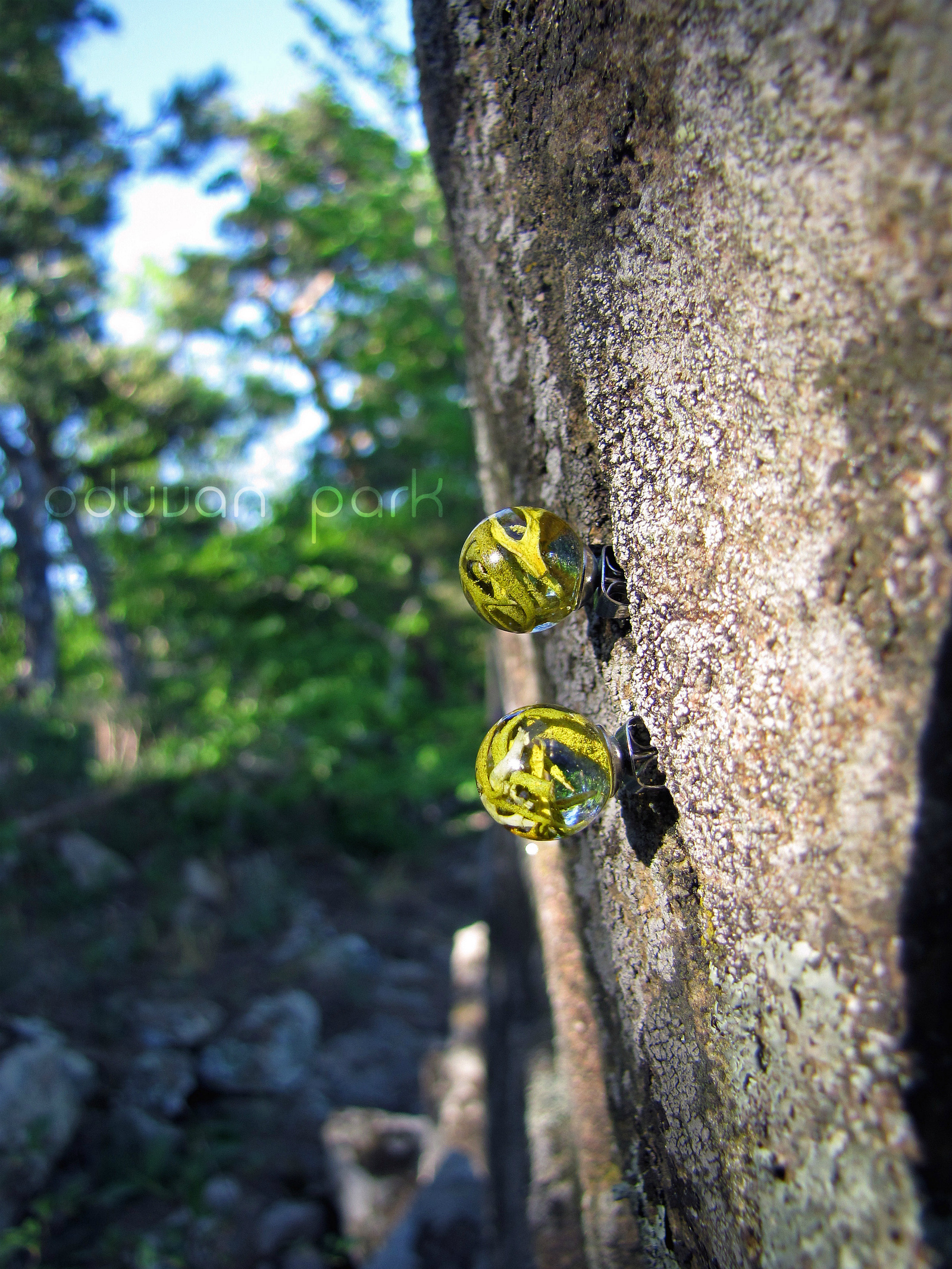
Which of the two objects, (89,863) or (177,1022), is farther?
(89,863)

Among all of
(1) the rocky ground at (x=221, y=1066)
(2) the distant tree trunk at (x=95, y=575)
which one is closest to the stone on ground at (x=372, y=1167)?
(1) the rocky ground at (x=221, y=1066)

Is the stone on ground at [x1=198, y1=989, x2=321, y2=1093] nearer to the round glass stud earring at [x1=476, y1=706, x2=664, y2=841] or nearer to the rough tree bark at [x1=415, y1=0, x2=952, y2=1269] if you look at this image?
the rough tree bark at [x1=415, y1=0, x2=952, y2=1269]

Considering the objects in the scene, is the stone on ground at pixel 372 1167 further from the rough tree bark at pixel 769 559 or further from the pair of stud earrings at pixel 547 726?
the pair of stud earrings at pixel 547 726

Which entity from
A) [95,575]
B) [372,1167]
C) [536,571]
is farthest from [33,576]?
[536,571]

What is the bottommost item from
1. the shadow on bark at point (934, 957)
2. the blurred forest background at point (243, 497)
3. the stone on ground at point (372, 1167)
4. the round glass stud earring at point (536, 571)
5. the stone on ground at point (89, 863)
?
the stone on ground at point (372, 1167)

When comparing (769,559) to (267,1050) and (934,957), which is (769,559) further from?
(267,1050)

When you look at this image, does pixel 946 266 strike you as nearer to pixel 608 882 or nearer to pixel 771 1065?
pixel 771 1065

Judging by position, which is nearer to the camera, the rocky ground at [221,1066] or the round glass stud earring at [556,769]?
the round glass stud earring at [556,769]
